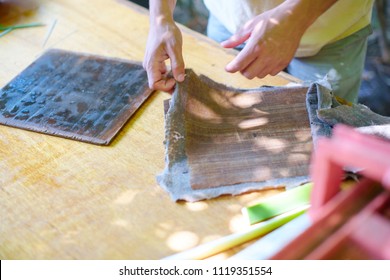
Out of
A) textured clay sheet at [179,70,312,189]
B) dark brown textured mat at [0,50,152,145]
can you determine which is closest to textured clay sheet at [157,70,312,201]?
textured clay sheet at [179,70,312,189]

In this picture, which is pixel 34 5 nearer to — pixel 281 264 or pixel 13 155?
pixel 13 155

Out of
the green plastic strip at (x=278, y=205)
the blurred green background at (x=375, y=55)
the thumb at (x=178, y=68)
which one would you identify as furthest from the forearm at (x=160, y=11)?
the blurred green background at (x=375, y=55)

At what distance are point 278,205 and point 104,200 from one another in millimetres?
357

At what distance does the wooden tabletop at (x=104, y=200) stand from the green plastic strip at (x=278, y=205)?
0.02 meters

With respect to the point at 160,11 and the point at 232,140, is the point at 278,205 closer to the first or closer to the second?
the point at 232,140

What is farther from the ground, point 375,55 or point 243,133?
point 243,133

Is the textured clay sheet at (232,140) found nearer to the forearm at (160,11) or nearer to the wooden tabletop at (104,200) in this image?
the wooden tabletop at (104,200)

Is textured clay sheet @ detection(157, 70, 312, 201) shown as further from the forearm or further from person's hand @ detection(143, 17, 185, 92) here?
the forearm

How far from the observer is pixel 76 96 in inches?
49.2

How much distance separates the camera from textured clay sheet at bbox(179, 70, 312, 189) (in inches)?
37.4

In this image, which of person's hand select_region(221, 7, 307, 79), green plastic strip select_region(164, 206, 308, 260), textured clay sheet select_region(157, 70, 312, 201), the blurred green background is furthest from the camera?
the blurred green background

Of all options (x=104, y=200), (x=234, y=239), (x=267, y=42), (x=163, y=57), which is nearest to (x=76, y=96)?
(x=163, y=57)

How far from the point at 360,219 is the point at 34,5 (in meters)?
1.56

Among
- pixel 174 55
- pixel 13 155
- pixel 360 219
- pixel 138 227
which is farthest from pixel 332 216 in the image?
pixel 13 155
